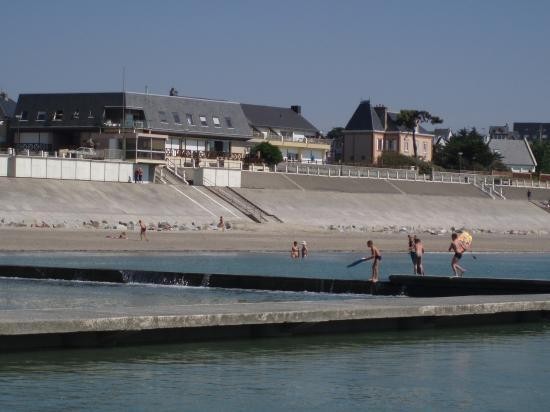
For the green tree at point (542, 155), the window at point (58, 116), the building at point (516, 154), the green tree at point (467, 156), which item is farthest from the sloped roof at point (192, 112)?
the green tree at point (542, 155)

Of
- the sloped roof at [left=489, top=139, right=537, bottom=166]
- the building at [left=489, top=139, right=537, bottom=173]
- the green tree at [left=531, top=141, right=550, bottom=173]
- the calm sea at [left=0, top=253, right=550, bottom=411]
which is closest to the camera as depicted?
the calm sea at [left=0, top=253, right=550, bottom=411]

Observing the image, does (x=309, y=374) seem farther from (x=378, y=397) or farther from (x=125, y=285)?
(x=125, y=285)

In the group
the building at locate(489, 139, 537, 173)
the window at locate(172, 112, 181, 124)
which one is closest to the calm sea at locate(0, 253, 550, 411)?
the window at locate(172, 112, 181, 124)

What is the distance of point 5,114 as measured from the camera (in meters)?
96.2

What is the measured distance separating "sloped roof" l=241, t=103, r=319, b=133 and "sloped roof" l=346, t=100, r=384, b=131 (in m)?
12.7

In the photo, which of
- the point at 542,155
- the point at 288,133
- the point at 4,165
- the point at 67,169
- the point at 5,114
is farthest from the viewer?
the point at 542,155

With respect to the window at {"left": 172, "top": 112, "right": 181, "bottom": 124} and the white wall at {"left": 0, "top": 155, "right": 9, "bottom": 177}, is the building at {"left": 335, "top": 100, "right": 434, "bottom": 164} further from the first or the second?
the white wall at {"left": 0, "top": 155, "right": 9, "bottom": 177}

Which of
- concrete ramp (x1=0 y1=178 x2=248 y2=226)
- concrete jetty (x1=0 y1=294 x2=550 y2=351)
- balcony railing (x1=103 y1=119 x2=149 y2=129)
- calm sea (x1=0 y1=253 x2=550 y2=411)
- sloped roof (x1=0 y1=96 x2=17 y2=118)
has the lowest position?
calm sea (x1=0 y1=253 x2=550 y2=411)

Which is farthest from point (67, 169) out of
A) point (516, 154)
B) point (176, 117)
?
point (516, 154)

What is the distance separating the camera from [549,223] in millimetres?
87250

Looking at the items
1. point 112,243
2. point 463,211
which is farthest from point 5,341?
point 463,211

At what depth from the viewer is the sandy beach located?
49.6m

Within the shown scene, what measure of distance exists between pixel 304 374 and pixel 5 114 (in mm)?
81513

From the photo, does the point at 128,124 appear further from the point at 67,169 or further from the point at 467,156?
the point at 467,156
